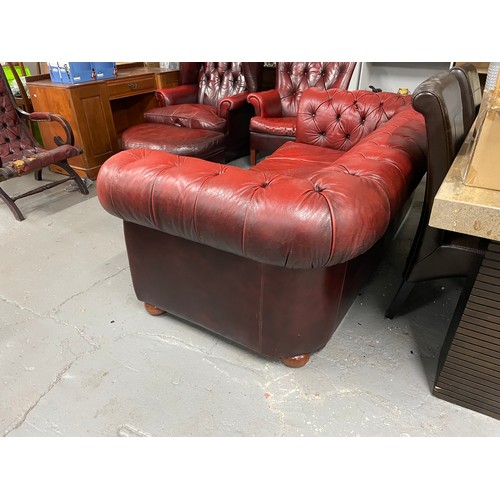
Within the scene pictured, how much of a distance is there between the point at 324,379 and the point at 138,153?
1.09 meters

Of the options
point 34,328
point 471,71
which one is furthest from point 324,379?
point 471,71

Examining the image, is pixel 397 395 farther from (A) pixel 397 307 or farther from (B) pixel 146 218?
(B) pixel 146 218

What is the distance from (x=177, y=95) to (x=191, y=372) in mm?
2721

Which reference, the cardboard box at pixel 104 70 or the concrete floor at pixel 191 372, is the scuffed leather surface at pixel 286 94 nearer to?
the cardboard box at pixel 104 70

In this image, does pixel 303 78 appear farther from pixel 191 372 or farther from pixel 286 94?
pixel 191 372

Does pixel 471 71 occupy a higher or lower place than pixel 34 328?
higher

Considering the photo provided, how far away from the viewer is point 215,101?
3.52 m

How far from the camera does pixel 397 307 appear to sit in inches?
65.6

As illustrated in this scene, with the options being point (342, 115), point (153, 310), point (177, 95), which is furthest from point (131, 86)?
point (153, 310)

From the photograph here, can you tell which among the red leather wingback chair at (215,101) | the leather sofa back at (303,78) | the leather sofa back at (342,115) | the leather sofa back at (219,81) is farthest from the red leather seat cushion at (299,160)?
the leather sofa back at (219,81)

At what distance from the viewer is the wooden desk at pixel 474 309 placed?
941 millimetres

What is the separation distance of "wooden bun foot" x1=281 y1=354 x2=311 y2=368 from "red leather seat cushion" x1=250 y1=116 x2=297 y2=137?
1980mm

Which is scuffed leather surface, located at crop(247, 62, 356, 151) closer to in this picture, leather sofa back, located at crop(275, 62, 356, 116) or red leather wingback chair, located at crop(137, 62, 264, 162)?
leather sofa back, located at crop(275, 62, 356, 116)

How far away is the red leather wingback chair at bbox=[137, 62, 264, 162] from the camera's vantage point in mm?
3107
